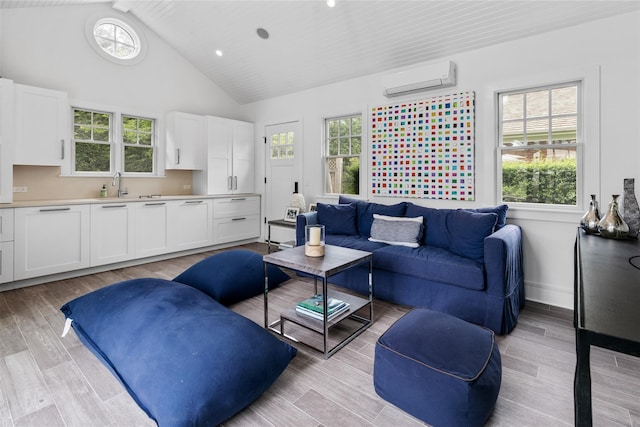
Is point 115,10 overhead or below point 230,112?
overhead

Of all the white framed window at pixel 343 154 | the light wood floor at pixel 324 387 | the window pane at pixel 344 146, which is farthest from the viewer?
the window pane at pixel 344 146

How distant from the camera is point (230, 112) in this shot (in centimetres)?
610

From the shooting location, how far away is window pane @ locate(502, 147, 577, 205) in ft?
10.2

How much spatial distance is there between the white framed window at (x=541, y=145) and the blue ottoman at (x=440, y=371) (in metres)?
2.10

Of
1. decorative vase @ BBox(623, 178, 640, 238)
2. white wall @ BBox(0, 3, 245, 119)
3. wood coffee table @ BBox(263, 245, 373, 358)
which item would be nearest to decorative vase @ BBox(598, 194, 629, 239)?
decorative vase @ BBox(623, 178, 640, 238)

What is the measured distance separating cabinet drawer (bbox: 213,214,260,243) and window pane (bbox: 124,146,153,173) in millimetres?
1344

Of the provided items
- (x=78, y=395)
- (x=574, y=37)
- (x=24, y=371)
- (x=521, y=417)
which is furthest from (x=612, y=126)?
(x=24, y=371)

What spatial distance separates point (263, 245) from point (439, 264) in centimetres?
362

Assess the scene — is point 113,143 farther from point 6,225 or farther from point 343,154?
point 343,154

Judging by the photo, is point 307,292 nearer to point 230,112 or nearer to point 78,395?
point 78,395

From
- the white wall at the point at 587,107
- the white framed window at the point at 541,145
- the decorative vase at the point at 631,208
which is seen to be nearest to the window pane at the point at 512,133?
the white framed window at the point at 541,145

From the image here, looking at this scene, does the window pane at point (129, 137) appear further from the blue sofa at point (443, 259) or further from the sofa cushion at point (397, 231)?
the sofa cushion at point (397, 231)

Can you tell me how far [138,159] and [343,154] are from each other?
10.3 ft

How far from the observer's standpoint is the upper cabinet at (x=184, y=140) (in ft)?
16.8
